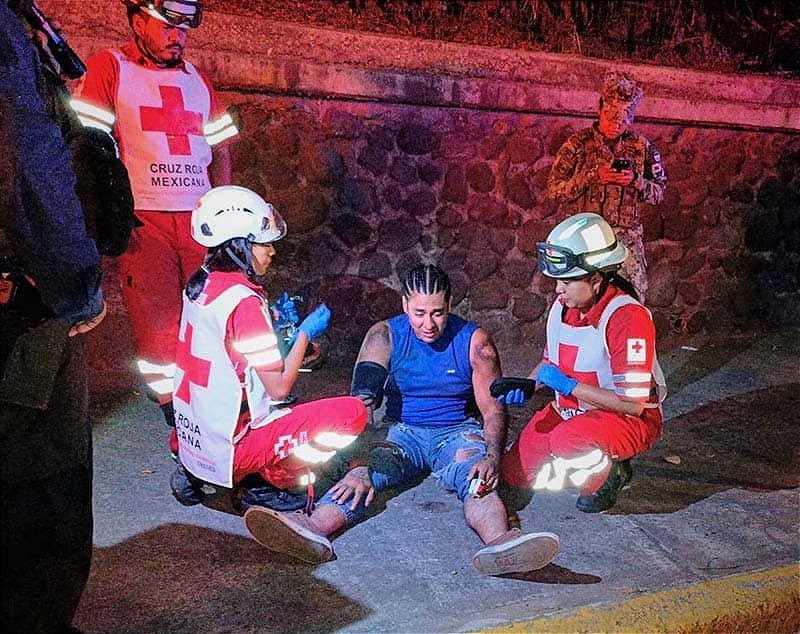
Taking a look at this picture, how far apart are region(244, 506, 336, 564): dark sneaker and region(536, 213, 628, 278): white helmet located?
1671 mm

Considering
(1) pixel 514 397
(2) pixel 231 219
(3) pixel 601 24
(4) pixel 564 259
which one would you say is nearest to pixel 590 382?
(1) pixel 514 397

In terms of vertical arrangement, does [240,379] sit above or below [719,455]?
above

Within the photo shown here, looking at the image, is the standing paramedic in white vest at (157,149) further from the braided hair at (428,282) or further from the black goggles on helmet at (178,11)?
the braided hair at (428,282)

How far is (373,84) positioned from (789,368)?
3978 mm

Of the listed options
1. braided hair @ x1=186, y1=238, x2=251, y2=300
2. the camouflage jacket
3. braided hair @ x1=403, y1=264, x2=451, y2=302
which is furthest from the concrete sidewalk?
the camouflage jacket

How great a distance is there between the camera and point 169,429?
450 centimetres

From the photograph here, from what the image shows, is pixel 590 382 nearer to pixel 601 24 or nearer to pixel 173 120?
pixel 173 120

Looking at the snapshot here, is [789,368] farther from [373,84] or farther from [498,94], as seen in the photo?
[373,84]

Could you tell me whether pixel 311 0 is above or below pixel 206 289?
above

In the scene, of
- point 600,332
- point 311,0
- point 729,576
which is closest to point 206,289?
point 600,332

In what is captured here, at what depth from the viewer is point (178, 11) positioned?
156 inches

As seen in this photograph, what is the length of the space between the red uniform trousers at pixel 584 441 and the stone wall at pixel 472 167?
2.31 m

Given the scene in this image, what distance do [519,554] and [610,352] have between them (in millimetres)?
1134

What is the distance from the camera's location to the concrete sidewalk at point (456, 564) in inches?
113
